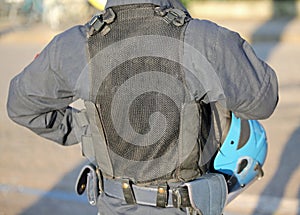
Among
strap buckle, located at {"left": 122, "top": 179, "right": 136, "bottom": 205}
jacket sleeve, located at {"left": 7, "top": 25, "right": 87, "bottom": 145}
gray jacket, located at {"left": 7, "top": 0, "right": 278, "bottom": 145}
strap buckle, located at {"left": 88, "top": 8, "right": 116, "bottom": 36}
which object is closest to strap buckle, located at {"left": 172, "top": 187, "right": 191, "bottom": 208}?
strap buckle, located at {"left": 122, "top": 179, "right": 136, "bottom": 205}

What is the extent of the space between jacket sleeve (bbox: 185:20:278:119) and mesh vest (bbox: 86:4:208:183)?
10 cm

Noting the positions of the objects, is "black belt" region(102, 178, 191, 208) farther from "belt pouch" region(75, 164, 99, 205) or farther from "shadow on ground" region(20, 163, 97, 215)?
"shadow on ground" region(20, 163, 97, 215)

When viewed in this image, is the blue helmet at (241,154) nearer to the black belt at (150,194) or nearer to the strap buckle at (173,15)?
Answer: the black belt at (150,194)

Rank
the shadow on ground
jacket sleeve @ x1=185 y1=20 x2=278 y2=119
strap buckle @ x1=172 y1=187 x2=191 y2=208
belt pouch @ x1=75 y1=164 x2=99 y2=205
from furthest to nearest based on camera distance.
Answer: the shadow on ground → belt pouch @ x1=75 y1=164 x2=99 y2=205 → strap buckle @ x1=172 y1=187 x2=191 y2=208 → jacket sleeve @ x1=185 y1=20 x2=278 y2=119

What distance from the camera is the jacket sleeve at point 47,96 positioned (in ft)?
8.81

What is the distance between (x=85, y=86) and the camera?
2.65m

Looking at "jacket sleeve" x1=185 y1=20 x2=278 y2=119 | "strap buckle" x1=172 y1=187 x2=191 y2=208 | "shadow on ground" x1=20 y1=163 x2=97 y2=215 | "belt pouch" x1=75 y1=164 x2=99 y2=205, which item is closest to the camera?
"jacket sleeve" x1=185 y1=20 x2=278 y2=119

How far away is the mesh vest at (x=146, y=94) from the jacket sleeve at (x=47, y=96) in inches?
5.6

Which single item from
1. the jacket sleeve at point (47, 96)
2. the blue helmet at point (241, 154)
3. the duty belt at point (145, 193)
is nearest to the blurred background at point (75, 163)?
the blue helmet at point (241, 154)

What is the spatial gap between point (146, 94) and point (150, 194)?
40cm

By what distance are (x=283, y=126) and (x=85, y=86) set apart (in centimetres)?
536

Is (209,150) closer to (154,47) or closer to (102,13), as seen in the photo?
(154,47)

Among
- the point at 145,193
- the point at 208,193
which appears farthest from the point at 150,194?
the point at 208,193

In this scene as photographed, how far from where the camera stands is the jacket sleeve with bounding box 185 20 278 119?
8.28 ft
